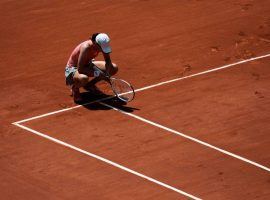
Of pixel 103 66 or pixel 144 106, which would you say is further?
pixel 103 66

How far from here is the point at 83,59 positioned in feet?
60.2

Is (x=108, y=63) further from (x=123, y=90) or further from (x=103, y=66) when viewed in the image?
(x=123, y=90)

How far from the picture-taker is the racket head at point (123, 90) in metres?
18.6

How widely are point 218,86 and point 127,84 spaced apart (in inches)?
81.4

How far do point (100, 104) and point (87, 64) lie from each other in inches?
34.7

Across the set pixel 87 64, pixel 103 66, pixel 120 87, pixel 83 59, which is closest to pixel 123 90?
pixel 120 87

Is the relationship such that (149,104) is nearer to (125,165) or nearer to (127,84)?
(127,84)

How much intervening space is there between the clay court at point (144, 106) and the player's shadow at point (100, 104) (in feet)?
0.17

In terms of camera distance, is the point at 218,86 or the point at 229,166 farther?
the point at 218,86

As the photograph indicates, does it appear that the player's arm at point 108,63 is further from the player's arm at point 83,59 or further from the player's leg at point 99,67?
the player's arm at point 83,59

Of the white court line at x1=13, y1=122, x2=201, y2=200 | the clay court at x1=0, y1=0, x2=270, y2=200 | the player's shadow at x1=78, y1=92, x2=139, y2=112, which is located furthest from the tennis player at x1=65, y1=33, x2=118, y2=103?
the white court line at x1=13, y1=122, x2=201, y2=200

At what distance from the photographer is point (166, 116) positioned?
1791 cm

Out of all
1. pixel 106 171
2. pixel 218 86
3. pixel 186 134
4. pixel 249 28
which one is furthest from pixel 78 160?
pixel 249 28

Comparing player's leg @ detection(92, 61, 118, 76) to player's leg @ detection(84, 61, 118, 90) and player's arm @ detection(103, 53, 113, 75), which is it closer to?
player's leg @ detection(84, 61, 118, 90)
